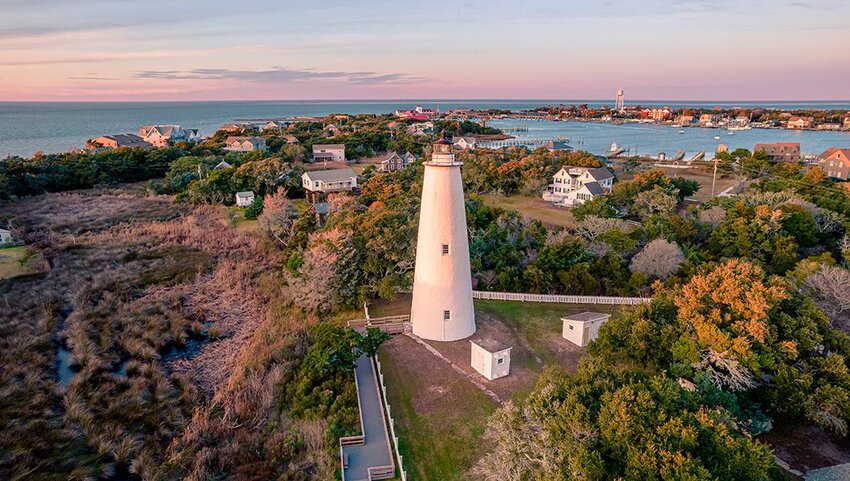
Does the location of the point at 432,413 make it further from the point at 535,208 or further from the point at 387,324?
the point at 535,208

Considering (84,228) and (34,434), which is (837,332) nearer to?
(34,434)

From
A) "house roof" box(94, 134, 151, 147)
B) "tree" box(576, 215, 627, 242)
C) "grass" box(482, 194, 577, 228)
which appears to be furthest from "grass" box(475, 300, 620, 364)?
"house roof" box(94, 134, 151, 147)

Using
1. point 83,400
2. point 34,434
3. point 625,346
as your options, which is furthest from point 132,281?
point 625,346

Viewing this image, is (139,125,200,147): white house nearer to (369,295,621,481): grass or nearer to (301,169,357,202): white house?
(301,169,357,202): white house

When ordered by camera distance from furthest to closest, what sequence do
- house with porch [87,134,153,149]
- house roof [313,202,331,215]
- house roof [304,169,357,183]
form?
house with porch [87,134,153,149] → house roof [304,169,357,183] → house roof [313,202,331,215]

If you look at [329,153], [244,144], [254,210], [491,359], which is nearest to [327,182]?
[254,210]

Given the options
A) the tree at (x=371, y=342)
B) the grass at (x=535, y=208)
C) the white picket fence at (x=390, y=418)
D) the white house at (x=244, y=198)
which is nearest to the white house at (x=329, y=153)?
the white house at (x=244, y=198)
